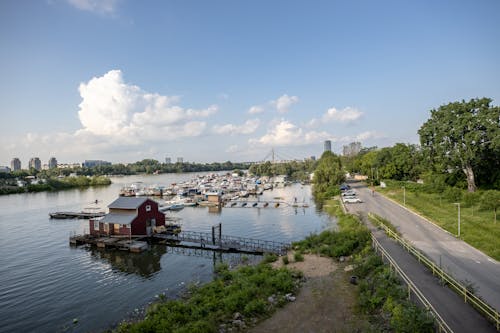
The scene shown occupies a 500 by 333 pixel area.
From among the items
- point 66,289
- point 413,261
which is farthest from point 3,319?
point 413,261

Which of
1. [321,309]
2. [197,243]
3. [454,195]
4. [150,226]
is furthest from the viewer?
[454,195]

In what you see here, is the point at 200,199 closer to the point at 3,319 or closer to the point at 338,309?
the point at 3,319

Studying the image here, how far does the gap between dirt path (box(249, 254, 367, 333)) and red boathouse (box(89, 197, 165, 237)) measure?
72.3ft

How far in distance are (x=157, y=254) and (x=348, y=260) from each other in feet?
64.2

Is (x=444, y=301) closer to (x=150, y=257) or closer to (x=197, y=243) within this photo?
(x=150, y=257)

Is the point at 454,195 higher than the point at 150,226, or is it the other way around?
the point at 454,195

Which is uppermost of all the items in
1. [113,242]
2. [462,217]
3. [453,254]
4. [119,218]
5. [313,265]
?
[119,218]

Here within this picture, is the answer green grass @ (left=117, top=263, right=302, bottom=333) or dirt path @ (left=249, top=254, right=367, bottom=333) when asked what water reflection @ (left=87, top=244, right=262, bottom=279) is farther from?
dirt path @ (left=249, top=254, right=367, bottom=333)

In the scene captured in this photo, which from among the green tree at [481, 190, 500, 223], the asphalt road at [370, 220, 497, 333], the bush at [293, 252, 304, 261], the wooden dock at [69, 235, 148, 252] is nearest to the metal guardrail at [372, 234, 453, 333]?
the asphalt road at [370, 220, 497, 333]

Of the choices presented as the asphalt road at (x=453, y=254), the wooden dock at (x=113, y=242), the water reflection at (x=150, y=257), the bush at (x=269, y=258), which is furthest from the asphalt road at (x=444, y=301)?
the wooden dock at (x=113, y=242)

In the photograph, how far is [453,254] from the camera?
818 inches

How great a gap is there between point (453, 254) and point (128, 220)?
3227 cm

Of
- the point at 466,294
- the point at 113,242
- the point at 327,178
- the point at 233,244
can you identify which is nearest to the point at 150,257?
the point at 113,242

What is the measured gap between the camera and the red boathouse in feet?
114
